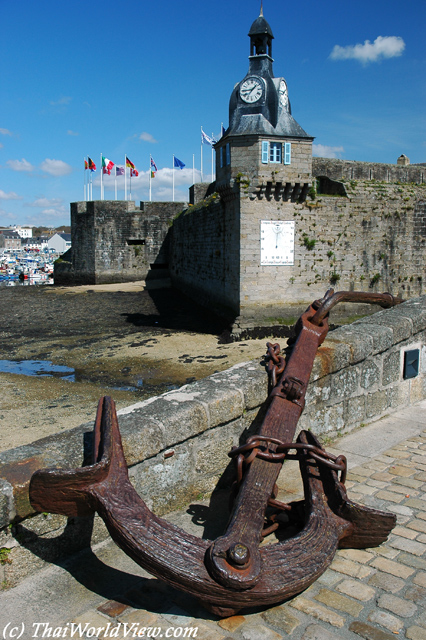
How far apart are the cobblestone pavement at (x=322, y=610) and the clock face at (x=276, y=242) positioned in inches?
482

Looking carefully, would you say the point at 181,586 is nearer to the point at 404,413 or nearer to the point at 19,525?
the point at 19,525

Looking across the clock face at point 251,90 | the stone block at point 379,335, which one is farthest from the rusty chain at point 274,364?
the clock face at point 251,90

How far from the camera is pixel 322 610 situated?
1930 mm

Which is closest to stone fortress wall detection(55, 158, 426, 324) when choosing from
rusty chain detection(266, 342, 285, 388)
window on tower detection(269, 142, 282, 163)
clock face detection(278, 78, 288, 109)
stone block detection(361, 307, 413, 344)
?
window on tower detection(269, 142, 282, 163)

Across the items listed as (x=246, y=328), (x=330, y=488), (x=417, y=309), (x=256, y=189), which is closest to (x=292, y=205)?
(x=256, y=189)

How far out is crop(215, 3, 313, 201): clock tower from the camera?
13719 millimetres

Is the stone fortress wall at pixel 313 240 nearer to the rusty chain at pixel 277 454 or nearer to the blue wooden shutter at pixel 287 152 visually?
the blue wooden shutter at pixel 287 152

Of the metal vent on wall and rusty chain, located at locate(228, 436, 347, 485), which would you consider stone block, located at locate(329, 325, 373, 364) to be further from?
rusty chain, located at locate(228, 436, 347, 485)

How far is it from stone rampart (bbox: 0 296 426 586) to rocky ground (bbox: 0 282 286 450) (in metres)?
4.28

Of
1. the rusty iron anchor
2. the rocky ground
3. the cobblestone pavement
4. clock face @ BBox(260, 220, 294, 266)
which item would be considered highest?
clock face @ BBox(260, 220, 294, 266)

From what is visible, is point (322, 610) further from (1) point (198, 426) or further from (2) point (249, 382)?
(2) point (249, 382)

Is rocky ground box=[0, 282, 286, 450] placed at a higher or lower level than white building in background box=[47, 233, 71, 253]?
lower

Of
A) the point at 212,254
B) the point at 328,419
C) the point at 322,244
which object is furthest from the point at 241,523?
the point at 212,254

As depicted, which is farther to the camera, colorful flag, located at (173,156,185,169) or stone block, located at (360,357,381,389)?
colorful flag, located at (173,156,185,169)
